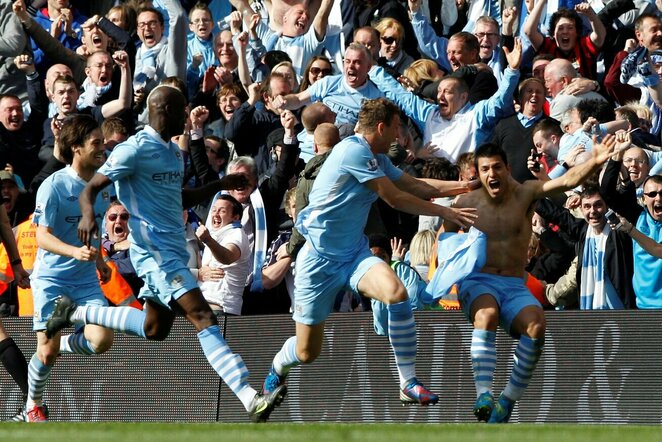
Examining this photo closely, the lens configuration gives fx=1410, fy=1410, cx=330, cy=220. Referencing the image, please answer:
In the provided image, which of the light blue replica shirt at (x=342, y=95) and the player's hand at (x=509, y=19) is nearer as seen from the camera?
the light blue replica shirt at (x=342, y=95)

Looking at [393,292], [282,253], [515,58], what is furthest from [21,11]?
[393,292]

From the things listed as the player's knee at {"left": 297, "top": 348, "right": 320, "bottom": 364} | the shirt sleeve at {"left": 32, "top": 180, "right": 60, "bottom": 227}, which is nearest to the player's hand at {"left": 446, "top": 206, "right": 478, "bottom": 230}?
the player's knee at {"left": 297, "top": 348, "right": 320, "bottom": 364}

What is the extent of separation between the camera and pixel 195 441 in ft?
26.0

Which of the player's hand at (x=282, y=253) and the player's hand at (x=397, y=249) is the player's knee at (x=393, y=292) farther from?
the player's hand at (x=282, y=253)

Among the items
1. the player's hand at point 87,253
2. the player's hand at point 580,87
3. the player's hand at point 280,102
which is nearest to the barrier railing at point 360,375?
the player's hand at point 87,253

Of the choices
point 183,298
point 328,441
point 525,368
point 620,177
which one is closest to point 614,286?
point 620,177

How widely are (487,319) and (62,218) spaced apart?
3.67m

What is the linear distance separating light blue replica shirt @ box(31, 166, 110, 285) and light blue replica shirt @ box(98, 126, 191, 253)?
122 cm

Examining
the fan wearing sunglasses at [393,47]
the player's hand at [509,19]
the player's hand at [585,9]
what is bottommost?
the fan wearing sunglasses at [393,47]

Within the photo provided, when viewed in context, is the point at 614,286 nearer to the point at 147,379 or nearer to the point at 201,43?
the point at 147,379

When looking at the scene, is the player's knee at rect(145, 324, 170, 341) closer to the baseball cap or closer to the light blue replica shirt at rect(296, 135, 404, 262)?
the light blue replica shirt at rect(296, 135, 404, 262)

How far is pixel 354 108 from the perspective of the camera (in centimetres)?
1505

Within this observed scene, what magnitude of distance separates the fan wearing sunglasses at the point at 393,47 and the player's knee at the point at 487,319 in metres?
6.08

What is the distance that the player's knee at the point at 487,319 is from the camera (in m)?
10.9
